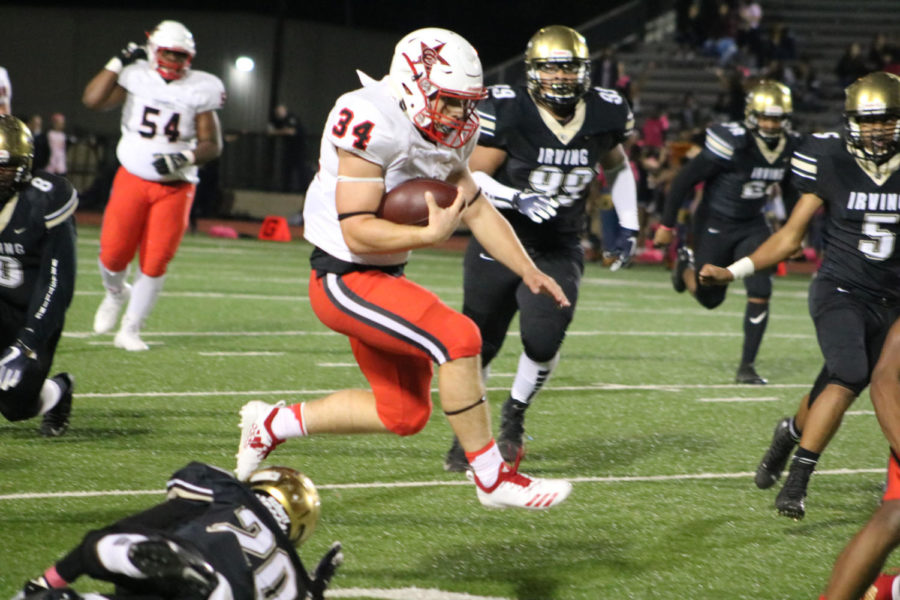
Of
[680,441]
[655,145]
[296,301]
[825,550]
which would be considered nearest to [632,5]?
[655,145]

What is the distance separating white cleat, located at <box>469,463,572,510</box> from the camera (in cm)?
344

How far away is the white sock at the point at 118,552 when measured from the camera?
8.27 feet

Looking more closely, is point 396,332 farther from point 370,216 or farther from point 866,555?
point 866,555

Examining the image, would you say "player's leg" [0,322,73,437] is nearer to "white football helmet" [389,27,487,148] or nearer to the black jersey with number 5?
"white football helmet" [389,27,487,148]

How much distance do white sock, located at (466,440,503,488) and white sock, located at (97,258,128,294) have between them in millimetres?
4342

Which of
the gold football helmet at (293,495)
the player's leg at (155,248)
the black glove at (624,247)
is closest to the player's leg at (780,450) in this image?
the black glove at (624,247)

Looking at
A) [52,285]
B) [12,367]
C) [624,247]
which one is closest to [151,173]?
[52,285]

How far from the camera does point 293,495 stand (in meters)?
3.04

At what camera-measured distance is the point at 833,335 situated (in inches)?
168

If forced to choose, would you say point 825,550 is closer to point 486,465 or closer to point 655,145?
point 486,465

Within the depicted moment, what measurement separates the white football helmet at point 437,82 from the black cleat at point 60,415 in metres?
2.13

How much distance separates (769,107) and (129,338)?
404cm

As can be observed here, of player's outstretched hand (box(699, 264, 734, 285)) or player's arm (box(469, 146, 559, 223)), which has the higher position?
player's arm (box(469, 146, 559, 223))

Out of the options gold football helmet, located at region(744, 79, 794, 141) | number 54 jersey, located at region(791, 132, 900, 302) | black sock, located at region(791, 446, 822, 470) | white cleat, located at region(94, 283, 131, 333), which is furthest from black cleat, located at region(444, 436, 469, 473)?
gold football helmet, located at region(744, 79, 794, 141)
